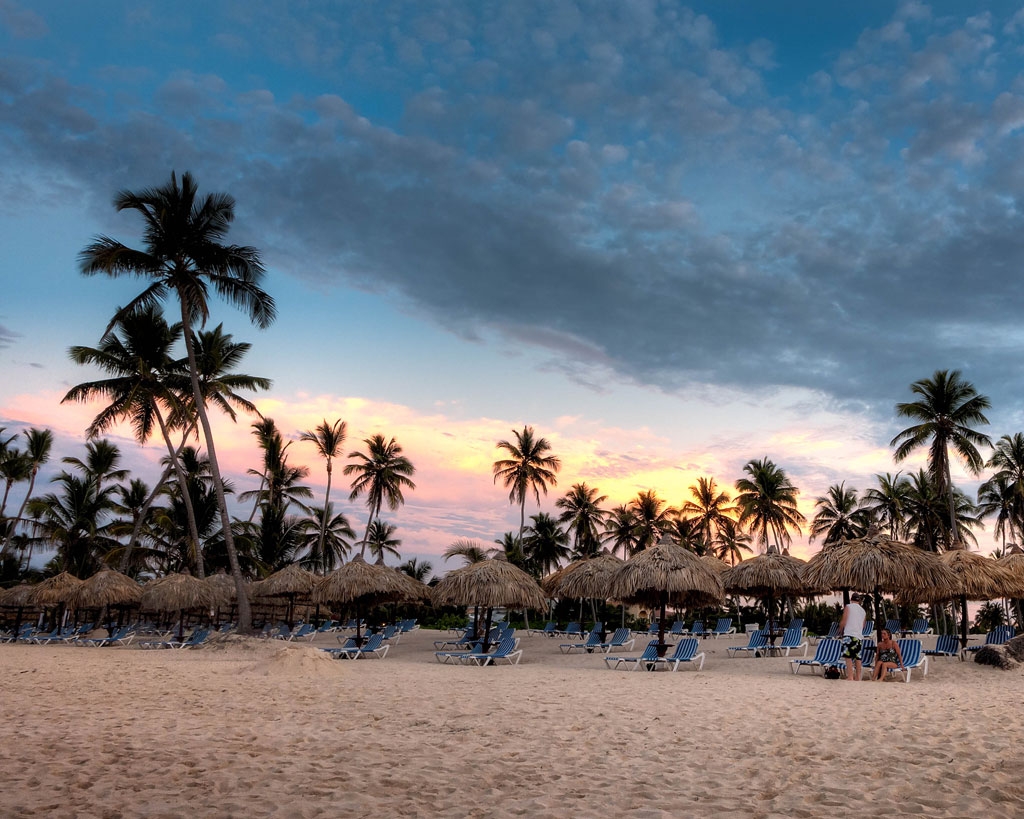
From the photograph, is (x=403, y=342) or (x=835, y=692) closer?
(x=835, y=692)

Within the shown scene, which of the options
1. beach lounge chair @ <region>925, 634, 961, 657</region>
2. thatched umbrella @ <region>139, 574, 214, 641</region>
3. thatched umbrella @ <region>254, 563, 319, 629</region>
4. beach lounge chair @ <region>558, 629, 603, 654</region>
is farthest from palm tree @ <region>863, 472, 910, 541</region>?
thatched umbrella @ <region>139, 574, 214, 641</region>

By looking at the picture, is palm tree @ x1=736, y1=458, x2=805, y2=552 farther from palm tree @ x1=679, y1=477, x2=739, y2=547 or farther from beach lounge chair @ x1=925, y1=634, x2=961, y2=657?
beach lounge chair @ x1=925, y1=634, x2=961, y2=657

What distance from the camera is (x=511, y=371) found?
19922 millimetres

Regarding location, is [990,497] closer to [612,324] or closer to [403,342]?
[612,324]

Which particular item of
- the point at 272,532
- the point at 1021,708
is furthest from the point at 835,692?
the point at 272,532

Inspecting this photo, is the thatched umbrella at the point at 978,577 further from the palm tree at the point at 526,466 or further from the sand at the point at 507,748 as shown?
the palm tree at the point at 526,466

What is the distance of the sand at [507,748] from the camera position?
4645 millimetres

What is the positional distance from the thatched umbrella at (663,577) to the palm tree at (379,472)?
23098 millimetres

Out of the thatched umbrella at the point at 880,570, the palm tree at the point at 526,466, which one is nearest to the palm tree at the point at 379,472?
the palm tree at the point at 526,466

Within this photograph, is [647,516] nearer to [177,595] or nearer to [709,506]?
[709,506]

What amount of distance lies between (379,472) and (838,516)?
80.9 feet

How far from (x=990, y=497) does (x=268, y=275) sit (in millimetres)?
33947

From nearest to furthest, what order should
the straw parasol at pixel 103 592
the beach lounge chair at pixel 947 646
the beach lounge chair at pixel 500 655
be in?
the beach lounge chair at pixel 947 646 → the beach lounge chair at pixel 500 655 → the straw parasol at pixel 103 592

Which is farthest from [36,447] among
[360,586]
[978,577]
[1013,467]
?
[1013,467]
